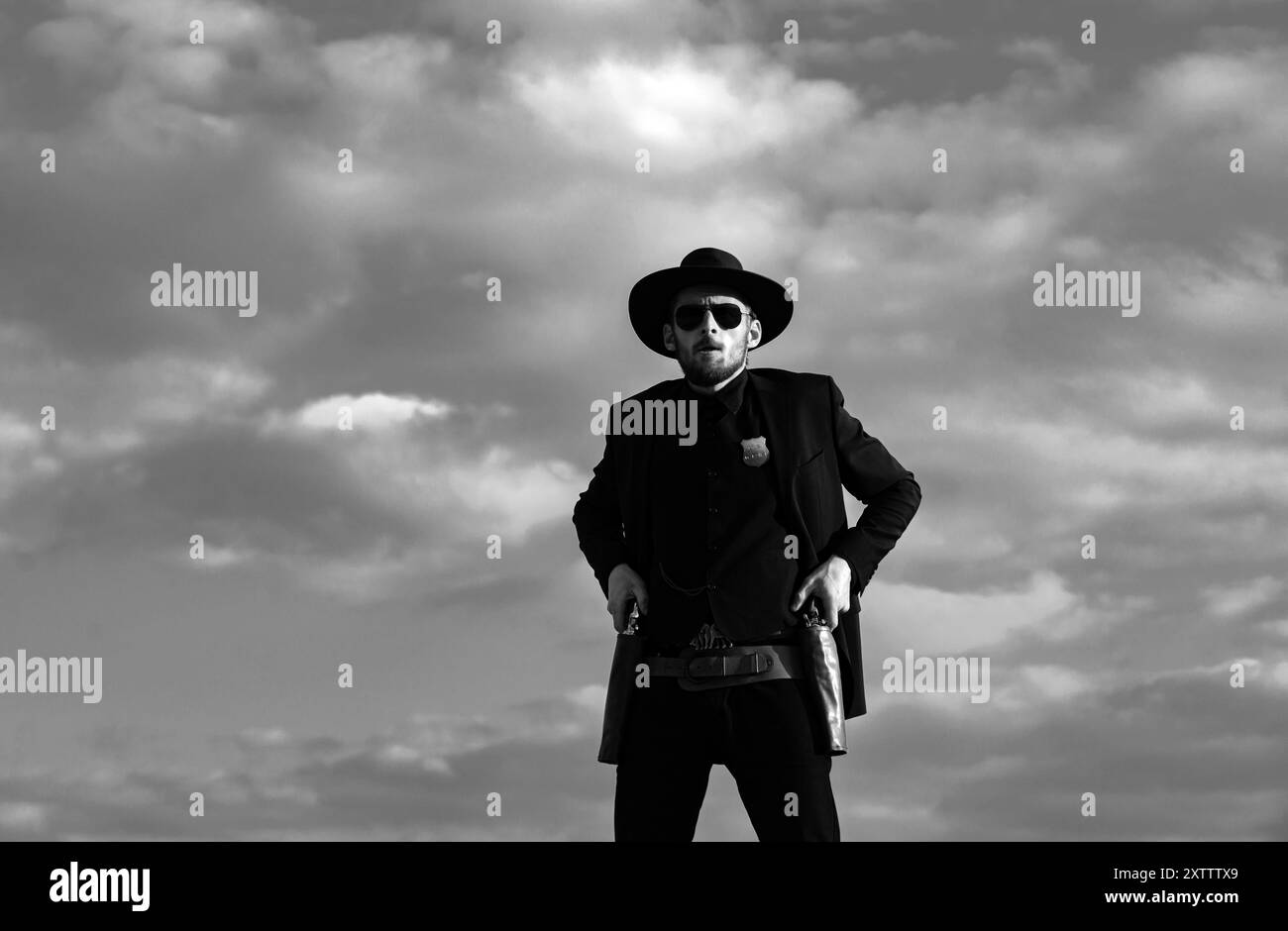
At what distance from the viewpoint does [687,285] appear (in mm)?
8289

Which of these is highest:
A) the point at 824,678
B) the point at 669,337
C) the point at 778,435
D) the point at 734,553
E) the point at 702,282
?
the point at 702,282

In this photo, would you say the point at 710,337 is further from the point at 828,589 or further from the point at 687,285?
the point at 828,589

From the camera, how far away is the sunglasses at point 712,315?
8.05m

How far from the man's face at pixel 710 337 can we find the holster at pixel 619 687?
1.43 metres

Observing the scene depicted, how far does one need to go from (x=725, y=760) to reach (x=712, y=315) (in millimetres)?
2435

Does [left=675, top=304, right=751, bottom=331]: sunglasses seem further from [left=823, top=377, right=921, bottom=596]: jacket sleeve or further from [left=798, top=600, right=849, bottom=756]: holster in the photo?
[left=798, top=600, right=849, bottom=756]: holster

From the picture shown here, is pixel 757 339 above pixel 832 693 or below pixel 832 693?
above

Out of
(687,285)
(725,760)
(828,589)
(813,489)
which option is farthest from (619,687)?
(687,285)
